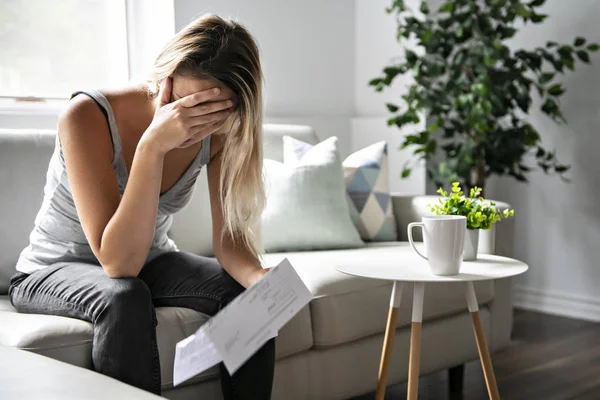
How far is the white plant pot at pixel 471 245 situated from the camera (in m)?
1.91

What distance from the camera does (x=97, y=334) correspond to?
1446 mm

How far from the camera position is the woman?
1474 mm

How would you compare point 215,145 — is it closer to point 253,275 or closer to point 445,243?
point 253,275

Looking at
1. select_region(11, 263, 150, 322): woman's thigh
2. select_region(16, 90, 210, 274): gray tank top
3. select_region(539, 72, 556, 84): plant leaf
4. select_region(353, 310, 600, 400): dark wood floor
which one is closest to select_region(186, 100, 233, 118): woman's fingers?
select_region(16, 90, 210, 274): gray tank top

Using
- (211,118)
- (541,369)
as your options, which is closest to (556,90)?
(541,369)

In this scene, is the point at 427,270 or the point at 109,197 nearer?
the point at 109,197

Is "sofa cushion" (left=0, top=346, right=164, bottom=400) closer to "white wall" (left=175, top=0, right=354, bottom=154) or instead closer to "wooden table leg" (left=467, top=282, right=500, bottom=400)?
"wooden table leg" (left=467, top=282, right=500, bottom=400)

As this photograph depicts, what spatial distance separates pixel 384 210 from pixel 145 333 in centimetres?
138

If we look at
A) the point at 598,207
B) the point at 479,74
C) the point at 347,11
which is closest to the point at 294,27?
the point at 347,11

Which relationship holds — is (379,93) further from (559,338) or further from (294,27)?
(559,338)

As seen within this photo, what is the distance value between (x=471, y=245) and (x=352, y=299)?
333 millimetres

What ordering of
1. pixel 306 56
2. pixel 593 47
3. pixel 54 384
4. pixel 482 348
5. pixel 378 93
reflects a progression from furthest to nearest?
pixel 378 93
pixel 306 56
pixel 593 47
pixel 482 348
pixel 54 384

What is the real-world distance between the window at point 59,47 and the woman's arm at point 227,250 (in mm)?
1175

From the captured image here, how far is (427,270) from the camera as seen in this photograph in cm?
177
